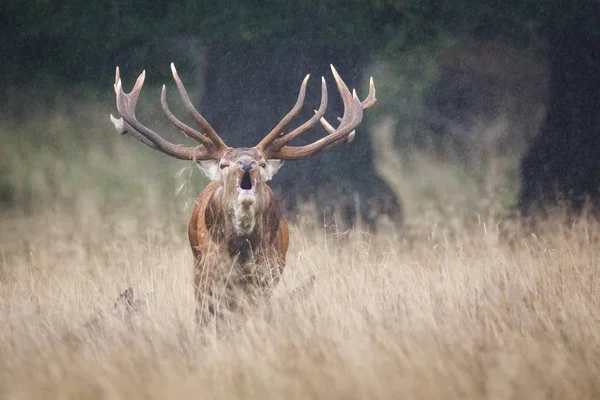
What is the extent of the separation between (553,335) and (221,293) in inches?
99.3

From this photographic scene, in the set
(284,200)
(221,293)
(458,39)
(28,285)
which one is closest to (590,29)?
(458,39)

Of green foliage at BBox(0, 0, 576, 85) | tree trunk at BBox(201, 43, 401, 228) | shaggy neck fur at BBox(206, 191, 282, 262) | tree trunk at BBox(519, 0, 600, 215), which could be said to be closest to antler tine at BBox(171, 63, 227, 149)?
shaggy neck fur at BBox(206, 191, 282, 262)

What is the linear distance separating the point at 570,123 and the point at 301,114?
139 inches

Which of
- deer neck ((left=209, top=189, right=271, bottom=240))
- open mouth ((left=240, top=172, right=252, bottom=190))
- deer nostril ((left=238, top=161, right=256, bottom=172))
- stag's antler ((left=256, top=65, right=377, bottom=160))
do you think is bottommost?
deer neck ((left=209, top=189, right=271, bottom=240))

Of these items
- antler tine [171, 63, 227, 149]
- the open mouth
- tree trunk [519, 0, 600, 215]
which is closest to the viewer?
the open mouth

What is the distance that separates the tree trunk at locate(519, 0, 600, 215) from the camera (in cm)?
1076

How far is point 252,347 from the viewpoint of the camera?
4656mm

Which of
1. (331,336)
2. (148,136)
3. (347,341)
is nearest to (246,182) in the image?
(148,136)

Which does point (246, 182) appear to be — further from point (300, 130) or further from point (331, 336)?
point (331, 336)

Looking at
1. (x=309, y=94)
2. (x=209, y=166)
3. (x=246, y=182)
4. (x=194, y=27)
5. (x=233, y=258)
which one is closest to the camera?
(x=246, y=182)

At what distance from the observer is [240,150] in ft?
21.1

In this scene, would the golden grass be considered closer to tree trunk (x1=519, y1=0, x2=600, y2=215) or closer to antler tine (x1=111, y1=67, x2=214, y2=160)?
antler tine (x1=111, y1=67, x2=214, y2=160)

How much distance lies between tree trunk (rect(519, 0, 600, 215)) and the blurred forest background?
0.12 ft

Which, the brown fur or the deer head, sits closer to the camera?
the deer head
